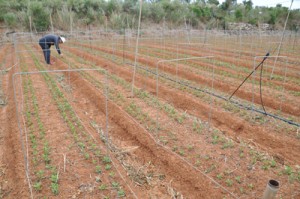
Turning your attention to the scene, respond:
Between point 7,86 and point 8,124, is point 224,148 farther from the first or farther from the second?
point 7,86

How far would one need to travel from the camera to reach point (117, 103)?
273 inches

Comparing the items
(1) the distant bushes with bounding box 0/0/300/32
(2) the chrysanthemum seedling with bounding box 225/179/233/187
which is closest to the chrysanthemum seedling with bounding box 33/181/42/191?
(2) the chrysanthemum seedling with bounding box 225/179/233/187

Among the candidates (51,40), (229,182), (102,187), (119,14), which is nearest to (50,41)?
(51,40)

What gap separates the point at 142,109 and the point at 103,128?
4.35 ft

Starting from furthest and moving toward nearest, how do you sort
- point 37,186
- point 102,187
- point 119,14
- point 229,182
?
point 119,14, point 229,182, point 102,187, point 37,186

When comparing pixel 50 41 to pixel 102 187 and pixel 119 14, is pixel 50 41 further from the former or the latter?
pixel 119 14

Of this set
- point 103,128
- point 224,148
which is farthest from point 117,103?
point 224,148

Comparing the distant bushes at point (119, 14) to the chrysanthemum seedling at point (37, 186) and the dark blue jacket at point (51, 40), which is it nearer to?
the dark blue jacket at point (51, 40)

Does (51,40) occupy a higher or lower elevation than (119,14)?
lower

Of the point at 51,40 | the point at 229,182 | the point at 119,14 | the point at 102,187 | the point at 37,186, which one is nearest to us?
the point at 37,186

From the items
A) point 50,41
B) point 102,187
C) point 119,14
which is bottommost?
point 102,187

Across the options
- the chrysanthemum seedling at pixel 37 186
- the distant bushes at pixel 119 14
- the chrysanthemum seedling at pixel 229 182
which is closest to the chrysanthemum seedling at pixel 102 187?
the chrysanthemum seedling at pixel 37 186

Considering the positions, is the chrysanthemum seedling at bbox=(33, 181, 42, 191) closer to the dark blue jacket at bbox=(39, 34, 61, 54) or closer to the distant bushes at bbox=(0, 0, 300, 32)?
the dark blue jacket at bbox=(39, 34, 61, 54)

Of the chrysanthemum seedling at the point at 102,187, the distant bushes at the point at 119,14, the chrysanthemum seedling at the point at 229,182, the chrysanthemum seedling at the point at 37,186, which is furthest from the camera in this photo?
the distant bushes at the point at 119,14
